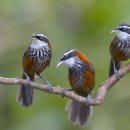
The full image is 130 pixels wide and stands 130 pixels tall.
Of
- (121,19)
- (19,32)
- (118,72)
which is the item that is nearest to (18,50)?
(19,32)

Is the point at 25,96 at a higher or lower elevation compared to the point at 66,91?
lower

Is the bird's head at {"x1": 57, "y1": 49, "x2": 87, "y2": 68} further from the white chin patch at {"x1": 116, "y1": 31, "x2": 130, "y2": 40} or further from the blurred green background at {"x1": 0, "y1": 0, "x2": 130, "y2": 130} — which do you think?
the blurred green background at {"x1": 0, "y1": 0, "x2": 130, "y2": 130}

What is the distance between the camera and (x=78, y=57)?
8.09 metres

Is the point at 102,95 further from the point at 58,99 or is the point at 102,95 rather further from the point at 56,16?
the point at 56,16

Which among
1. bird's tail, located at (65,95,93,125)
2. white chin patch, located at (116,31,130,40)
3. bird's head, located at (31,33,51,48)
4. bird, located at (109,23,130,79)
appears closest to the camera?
bird's head, located at (31,33,51,48)

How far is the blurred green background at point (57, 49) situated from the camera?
952 centimetres

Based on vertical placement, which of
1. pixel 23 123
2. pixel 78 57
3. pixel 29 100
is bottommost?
pixel 23 123

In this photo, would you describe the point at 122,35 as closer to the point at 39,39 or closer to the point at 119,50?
→ the point at 119,50

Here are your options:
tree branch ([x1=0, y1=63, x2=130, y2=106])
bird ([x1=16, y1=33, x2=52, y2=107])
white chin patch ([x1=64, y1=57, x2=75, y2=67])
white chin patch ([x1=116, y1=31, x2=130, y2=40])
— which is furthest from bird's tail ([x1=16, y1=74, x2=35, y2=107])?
white chin patch ([x1=116, y1=31, x2=130, y2=40])

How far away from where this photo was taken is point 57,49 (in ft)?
32.2

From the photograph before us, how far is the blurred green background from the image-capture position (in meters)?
9.52


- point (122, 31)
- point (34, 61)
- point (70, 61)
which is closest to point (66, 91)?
point (70, 61)

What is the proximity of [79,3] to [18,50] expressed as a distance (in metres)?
1.05

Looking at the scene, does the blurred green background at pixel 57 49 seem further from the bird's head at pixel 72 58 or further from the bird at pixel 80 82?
the bird's head at pixel 72 58
